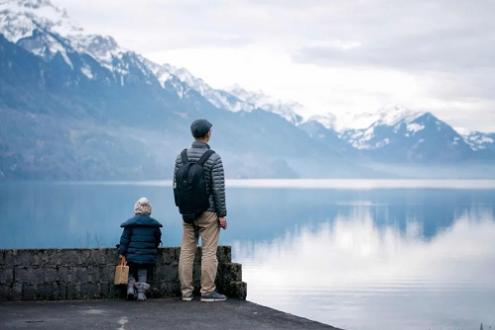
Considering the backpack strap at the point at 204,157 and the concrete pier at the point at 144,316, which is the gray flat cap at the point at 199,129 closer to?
the backpack strap at the point at 204,157

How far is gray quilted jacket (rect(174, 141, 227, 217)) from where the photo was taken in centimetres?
1102

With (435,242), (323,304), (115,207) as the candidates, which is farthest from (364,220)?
(323,304)

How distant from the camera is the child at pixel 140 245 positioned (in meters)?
11.4

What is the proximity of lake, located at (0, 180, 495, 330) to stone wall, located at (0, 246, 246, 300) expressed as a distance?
2438 centimetres

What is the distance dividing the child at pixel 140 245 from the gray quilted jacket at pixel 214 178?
87 centimetres

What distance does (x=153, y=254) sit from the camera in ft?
37.8

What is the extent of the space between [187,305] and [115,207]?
152569 mm

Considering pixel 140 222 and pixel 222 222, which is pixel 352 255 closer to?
pixel 140 222

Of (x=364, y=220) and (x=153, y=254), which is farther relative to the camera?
(x=364, y=220)

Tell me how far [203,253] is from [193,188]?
90 centimetres

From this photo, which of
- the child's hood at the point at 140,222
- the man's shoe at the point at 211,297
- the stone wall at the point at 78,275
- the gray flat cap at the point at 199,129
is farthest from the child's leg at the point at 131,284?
the gray flat cap at the point at 199,129

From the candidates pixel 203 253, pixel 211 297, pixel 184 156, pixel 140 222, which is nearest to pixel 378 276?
pixel 211 297

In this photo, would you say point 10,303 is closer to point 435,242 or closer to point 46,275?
point 46,275

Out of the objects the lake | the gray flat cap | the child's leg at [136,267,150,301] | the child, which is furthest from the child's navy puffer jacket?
the lake
